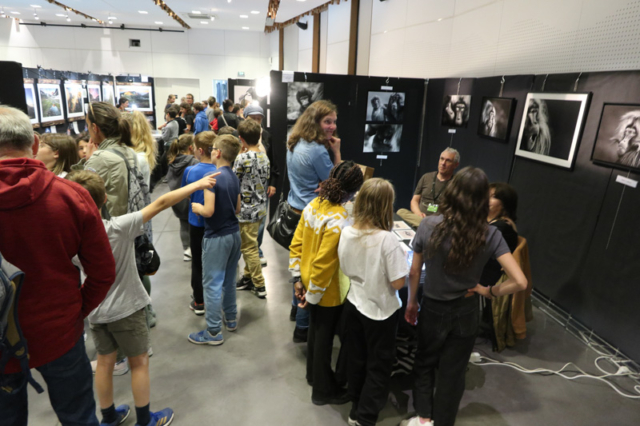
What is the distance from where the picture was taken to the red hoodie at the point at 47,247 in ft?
4.03

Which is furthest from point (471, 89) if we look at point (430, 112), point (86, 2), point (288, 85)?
point (86, 2)

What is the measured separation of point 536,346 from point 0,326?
3413 millimetres

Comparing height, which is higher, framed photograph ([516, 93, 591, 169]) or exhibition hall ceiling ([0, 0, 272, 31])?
exhibition hall ceiling ([0, 0, 272, 31])

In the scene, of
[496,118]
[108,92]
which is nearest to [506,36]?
[496,118]

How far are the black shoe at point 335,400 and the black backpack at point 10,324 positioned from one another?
5.08 ft

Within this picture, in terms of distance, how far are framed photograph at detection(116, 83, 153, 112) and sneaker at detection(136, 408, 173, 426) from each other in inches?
363

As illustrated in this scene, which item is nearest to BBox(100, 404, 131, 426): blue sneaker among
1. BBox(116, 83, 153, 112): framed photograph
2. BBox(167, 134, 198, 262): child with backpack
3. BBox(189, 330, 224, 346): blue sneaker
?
BBox(189, 330, 224, 346): blue sneaker

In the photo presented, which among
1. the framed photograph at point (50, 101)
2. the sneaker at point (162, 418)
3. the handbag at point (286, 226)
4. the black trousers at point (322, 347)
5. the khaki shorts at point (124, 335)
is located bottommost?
the sneaker at point (162, 418)

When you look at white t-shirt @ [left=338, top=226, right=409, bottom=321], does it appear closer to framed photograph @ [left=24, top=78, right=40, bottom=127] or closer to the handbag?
the handbag

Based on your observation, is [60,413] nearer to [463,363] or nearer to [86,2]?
[463,363]

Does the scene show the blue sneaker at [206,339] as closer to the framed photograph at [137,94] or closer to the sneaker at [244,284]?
the sneaker at [244,284]

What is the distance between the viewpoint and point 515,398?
8.13ft

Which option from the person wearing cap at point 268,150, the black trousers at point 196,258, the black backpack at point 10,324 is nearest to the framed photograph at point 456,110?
the person wearing cap at point 268,150

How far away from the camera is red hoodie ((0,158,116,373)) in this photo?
48.4 inches
